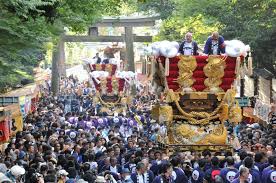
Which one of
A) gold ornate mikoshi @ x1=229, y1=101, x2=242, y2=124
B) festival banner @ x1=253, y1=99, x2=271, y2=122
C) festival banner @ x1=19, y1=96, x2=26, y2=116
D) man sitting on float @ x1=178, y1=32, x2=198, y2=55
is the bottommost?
festival banner @ x1=253, y1=99, x2=271, y2=122

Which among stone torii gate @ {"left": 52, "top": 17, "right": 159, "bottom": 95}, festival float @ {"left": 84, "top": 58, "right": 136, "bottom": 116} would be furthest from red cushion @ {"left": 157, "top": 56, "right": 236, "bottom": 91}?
stone torii gate @ {"left": 52, "top": 17, "right": 159, "bottom": 95}

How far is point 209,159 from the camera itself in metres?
14.8

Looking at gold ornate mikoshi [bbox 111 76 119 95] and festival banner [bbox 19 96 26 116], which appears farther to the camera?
gold ornate mikoshi [bbox 111 76 119 95]

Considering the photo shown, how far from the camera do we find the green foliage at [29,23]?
15.3m

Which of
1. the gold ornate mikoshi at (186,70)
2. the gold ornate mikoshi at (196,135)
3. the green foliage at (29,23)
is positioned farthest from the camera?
the gold ornate mikoshi at (196,135)

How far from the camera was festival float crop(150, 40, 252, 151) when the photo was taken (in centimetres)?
1606

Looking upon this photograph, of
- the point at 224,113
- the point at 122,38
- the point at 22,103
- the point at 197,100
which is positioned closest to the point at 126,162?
the point at 197,100

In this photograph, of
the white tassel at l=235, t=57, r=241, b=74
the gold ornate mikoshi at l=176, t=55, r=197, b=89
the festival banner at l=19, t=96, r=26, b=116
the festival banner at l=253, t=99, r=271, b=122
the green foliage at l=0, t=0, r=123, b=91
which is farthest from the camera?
the festival banner at l=253, t=99, r=271, b=122

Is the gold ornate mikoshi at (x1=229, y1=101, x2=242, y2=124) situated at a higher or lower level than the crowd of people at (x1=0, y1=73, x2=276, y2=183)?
higher

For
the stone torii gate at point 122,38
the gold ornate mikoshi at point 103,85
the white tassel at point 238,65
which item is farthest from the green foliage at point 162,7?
the white tassel at point 238,65

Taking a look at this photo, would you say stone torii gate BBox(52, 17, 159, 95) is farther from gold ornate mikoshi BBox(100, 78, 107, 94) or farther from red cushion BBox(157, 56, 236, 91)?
red cushion BBox(157, 56, 236, 91)

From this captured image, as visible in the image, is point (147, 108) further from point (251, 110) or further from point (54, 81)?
point (54, 81)

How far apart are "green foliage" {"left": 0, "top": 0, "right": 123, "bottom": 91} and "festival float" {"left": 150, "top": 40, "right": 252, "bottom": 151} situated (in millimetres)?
2820

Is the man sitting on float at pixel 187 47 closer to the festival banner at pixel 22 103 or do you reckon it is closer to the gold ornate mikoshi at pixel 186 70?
the gold ornate mikoshi at pixel 186 70
